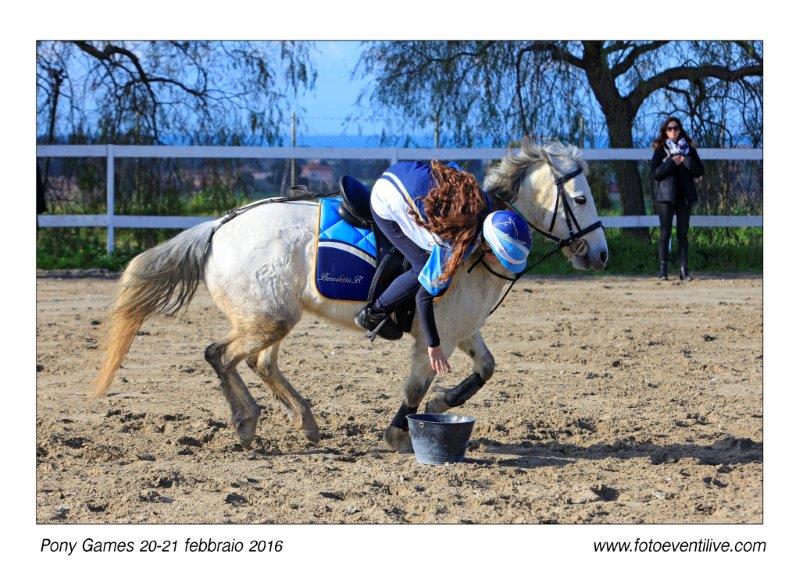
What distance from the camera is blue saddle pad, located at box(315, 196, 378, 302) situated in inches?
229

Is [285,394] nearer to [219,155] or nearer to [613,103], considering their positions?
[219,155]

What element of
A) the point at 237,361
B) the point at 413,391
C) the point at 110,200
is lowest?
the point at 413,391

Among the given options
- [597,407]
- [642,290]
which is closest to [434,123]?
[642,290]

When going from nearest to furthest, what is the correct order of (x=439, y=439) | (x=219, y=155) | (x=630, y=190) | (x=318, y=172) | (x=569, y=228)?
(x=439, y=439) < (x=569, y=228) < (x=219, y=155) < (x=630, y=190) < (x=318, y=172)

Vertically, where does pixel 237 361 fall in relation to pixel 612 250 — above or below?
below

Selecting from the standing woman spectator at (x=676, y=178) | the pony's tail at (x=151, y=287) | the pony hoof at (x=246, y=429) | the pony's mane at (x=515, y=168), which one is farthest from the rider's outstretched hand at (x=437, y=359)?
the standing woman spectator at (x=676, y=178)

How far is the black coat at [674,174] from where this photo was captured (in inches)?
530

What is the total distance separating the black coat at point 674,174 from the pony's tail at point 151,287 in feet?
28.7

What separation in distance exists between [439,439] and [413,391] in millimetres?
388

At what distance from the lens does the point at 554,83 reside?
16406 mm

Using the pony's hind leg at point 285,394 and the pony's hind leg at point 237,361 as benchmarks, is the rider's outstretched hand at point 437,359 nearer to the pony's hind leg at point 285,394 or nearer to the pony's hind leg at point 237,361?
the pony's hind leg at point 237,361

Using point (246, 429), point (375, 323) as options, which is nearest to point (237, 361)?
point (246, 429)

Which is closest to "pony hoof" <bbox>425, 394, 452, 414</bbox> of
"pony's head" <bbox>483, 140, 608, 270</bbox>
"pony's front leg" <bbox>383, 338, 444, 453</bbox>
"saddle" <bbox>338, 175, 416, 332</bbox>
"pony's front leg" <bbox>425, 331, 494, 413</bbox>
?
"pony's front leg" <bbox>425, 331, 494, 413</bbox>

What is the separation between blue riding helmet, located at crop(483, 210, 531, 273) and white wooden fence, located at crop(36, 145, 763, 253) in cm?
1015
